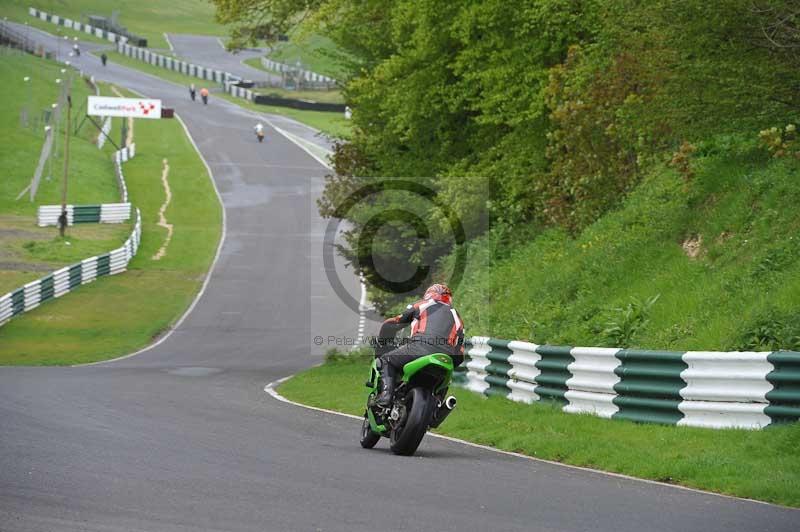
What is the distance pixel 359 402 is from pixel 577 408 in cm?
530

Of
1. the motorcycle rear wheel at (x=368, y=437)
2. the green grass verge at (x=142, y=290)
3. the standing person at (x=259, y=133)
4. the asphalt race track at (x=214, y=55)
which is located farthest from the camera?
the asphalt race track at (x=214, y=55)

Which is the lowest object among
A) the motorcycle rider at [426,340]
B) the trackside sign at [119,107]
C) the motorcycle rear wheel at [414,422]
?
the motorcycle rear wheel at [414,422]

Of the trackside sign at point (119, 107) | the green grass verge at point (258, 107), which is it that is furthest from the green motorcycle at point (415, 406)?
the trackside sign at point (119, 107)

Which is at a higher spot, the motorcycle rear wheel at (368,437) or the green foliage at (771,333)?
the green foliage at (771,333)

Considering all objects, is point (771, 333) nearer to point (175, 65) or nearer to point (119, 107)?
point (119, 107)

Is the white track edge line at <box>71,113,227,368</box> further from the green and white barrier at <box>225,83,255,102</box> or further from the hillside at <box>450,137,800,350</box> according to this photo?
the green and white barrier at <box>225,83,255,102</box>

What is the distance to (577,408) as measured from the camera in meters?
14.9

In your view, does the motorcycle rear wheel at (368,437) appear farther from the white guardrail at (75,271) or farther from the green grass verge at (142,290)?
the white guardrail at (75,271)

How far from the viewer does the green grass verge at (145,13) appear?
475ft

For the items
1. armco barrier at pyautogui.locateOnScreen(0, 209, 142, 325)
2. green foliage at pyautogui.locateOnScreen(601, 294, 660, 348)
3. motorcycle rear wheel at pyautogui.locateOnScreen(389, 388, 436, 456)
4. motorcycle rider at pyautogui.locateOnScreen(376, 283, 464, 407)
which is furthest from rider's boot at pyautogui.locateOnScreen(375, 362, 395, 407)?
armco barrier at pyautogui.locateOnScreen(0, 209, 142, 325)

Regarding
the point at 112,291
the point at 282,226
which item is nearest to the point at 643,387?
the point at 112,291

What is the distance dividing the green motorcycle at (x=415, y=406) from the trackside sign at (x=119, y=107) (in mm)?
69542

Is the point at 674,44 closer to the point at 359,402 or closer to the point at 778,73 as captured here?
the point at 778,73

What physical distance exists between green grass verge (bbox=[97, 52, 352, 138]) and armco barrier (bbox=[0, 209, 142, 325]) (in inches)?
1146
